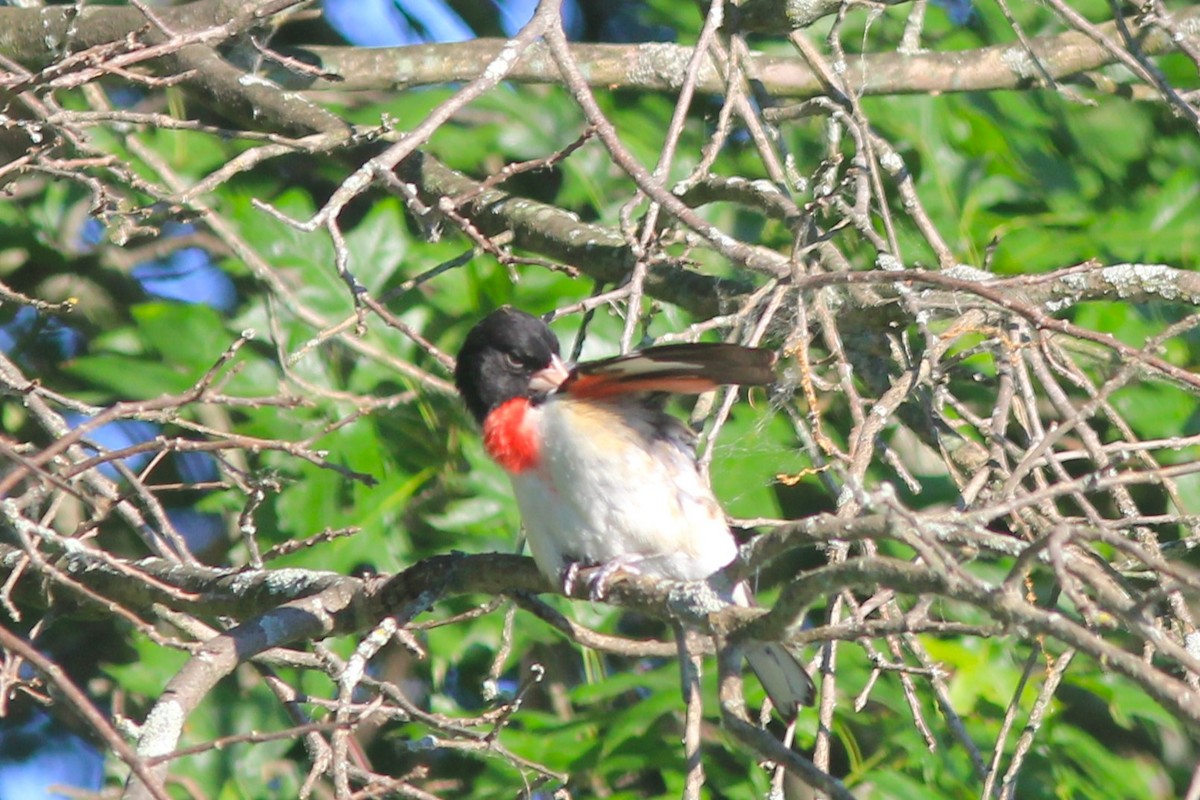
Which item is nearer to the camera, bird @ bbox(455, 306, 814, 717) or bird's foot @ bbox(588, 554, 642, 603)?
bird's foot @ bbox(588, 554, 642, 603)

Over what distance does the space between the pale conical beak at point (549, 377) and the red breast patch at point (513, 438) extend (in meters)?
0.07

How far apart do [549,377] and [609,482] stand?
1.46ft

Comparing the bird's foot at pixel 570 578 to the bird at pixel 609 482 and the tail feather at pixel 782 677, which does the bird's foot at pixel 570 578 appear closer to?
the bird at pixel 609 482

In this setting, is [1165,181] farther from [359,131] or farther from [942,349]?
[359,131]

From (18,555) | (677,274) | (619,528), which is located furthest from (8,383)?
(677,274)

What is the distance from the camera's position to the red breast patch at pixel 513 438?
3.54 meters

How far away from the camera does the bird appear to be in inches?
133

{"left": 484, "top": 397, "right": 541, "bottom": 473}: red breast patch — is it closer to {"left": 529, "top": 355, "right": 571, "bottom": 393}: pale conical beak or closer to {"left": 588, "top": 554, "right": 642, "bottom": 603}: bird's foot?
{"left": 529, "top": 355, "right": 571, "bottom": 393}: pale conical beak

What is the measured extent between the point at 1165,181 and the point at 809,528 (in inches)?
135

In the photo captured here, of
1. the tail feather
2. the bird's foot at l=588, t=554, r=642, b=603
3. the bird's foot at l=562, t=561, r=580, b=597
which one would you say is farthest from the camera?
the tail feather

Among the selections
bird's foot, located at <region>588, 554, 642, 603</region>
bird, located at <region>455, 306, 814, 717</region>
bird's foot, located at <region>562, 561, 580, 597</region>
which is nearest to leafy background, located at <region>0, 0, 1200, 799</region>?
bird, located at <region>455, 306, 814, 717</region>

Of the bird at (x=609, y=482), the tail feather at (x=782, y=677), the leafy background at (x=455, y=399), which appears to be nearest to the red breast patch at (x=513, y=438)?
the bird at (x=609, y=482)

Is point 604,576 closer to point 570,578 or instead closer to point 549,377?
point 570,578

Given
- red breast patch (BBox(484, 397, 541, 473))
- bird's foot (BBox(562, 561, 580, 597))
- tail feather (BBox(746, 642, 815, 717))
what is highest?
red breast patch (BBox(484, 397, 541, 473))
